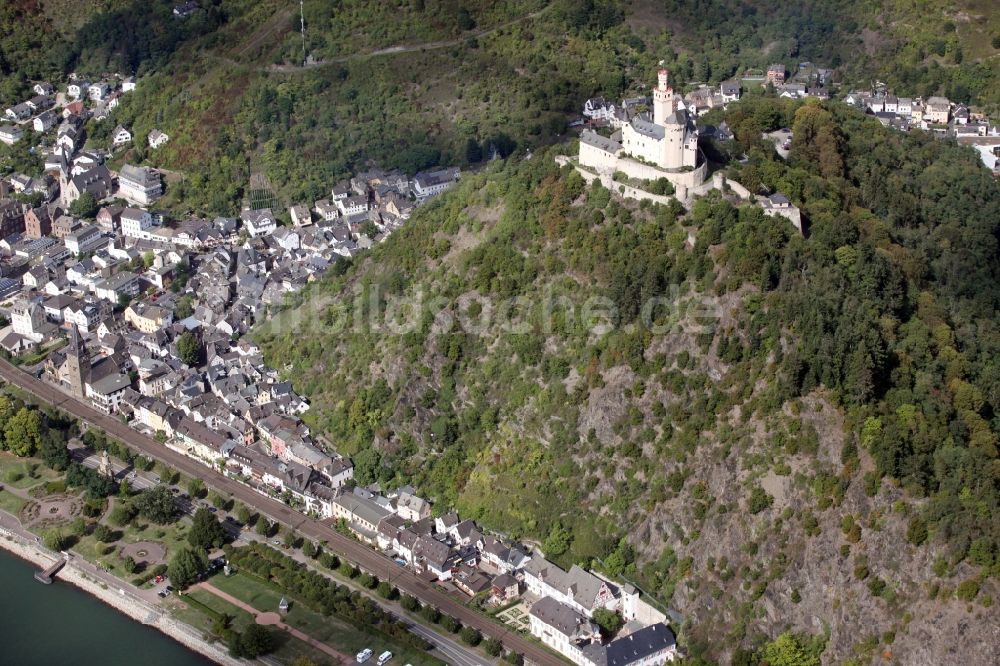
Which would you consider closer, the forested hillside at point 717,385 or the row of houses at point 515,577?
the forested hillside at point 717,385

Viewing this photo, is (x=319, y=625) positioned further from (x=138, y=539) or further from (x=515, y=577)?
(x=138, y=539)

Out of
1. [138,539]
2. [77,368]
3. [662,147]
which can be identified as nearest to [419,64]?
[77,368]

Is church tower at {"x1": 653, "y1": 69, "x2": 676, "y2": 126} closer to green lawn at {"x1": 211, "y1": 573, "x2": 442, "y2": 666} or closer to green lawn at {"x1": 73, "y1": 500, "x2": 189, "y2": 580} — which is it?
green lawn at {"x1": 211, "y1": 573, "x2": 442, "y2": 666}

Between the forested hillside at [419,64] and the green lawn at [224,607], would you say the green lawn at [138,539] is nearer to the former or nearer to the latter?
the green lawn at [224,607]

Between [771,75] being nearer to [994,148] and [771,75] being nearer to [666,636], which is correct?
[994,148]

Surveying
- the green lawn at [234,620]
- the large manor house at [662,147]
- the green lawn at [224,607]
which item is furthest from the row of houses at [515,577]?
the large manor house at [662,147]
